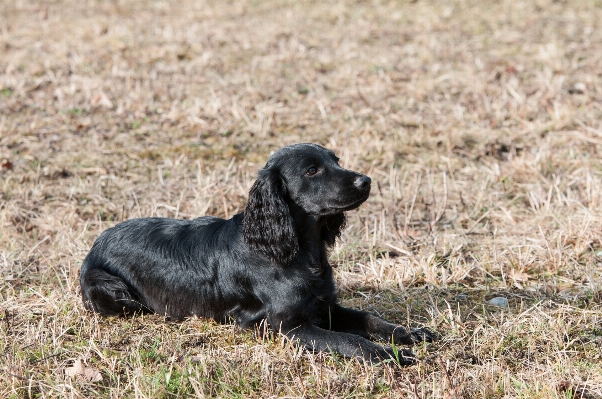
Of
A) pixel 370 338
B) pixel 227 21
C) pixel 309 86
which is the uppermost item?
pixel 227 21

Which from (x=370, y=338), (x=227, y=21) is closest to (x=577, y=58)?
(x=227, y=21)

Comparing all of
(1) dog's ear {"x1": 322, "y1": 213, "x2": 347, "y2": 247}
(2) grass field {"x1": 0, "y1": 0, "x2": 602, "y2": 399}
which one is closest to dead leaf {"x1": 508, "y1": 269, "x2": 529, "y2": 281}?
(2) grass field {"x1": 0, "y1": 0, "x2": 602, "y2": 399}

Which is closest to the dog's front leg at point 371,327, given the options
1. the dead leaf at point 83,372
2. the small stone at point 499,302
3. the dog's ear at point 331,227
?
the dog's ear at point 331,227

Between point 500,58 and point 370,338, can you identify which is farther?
point 500,58

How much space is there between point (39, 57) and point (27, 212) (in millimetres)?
5057

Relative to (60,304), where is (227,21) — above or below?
above

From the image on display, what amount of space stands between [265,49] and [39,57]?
3473 millimetres

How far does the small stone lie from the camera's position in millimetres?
5162

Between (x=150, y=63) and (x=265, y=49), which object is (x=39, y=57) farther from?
(x=265, y=49)

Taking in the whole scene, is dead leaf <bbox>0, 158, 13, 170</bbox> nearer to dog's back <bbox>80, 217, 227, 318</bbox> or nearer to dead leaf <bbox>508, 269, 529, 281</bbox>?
dog's back <bbox>80, 217, 227, 318</bbox>

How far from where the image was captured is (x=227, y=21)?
13.5 metres

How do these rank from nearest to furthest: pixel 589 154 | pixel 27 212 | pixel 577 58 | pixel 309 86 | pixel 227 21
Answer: pixel 27 212 < pixel 589 154 < pixel 309 86 < pixel 577 58 < pixel 227 21

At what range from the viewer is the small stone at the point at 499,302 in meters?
5.16

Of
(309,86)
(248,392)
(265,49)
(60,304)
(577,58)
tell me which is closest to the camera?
(248,392)
